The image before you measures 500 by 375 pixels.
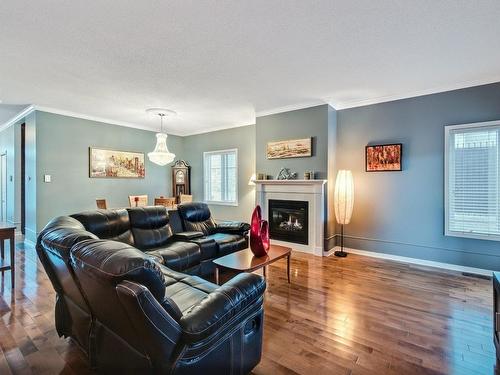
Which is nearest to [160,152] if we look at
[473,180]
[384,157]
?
[384,157]

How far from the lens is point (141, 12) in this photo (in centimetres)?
224

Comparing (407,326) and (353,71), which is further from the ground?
(353,71)

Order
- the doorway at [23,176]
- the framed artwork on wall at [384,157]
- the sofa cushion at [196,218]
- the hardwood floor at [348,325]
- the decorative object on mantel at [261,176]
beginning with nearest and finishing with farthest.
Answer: the hardwood floor at [348,325] → the sofa cushion at [196,218] → the framed artwork on wall at [384,157] → the decorative object on mantel at [261,176] → the doorway at [23,176]

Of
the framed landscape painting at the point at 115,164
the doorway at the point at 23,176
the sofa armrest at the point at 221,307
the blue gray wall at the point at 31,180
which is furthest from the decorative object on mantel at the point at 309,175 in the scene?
the doorway at the point at 23,176

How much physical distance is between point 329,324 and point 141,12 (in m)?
3.18

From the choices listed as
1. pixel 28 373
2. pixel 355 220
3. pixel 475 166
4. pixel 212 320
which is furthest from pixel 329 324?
pixel 475 166

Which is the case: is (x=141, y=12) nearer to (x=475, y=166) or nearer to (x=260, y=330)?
(x=260, y=330)

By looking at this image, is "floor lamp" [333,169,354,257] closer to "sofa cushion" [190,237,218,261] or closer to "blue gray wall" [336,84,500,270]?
"blue gray wall" [336,84,500,270]

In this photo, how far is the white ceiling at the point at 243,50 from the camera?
7.25ft

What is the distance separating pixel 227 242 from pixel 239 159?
311cm

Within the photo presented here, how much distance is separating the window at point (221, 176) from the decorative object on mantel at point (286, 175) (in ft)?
5.55

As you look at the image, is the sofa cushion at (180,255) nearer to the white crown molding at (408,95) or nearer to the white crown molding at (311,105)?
the white crown molding at (311,105)

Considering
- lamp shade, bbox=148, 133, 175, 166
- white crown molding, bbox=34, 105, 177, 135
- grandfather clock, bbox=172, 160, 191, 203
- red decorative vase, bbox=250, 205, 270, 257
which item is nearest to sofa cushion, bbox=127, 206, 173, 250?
red decorative vase, bbox=250, 205, 270, 257

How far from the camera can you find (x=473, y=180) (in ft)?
12.1
